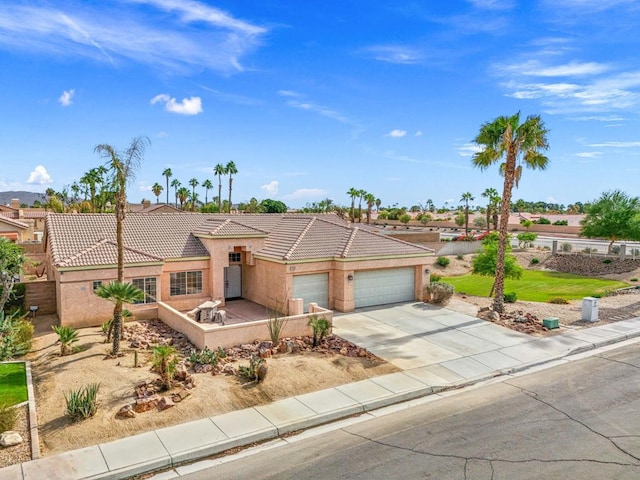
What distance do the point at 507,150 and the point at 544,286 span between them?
64.5ft

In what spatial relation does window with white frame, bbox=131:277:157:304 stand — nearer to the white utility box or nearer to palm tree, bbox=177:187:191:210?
the white utility box

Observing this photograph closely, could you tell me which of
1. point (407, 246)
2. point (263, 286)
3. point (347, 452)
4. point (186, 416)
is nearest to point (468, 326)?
point (407, 246)

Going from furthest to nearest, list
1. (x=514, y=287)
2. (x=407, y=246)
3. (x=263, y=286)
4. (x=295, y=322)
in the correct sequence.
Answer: (x=514, y=287) < (x=407, y=246) < (x=263, y=286) < (x=295, y=322)

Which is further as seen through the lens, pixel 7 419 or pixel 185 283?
pixel 185 283

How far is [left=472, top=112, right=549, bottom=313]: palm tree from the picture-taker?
22.6 meters

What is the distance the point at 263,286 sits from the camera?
82.0 feet

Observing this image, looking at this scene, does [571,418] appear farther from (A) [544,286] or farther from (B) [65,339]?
(A) [544,286]

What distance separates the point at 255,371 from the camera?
1450 cm

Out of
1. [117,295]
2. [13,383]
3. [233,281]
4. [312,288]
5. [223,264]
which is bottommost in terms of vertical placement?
[13,383]

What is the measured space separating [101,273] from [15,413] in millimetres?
9546

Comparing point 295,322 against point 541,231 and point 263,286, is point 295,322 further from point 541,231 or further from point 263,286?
point 541,231

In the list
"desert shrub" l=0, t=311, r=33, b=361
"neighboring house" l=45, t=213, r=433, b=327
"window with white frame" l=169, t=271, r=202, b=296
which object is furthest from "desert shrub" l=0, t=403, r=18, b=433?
"window with white frame" l=169, t=271, r=202, b=296

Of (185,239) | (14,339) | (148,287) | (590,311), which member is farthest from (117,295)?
(590,311)

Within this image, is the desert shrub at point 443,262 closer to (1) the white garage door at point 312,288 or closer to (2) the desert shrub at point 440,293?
(2) the desert shrub at point 440,293
